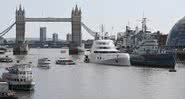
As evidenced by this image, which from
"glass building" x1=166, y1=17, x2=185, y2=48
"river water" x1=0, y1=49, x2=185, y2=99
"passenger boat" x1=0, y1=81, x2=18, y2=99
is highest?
"glass building" x1=166, y1=17, x2=185, y2=48

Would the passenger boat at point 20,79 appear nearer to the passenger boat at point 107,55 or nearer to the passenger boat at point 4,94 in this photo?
the passenger boat at point 4,94

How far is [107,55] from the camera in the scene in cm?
12594

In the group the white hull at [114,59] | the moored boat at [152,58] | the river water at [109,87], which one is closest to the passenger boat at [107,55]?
the white hull at [114,59]

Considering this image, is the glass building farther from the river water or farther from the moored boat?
the river water

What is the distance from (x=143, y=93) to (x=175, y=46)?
432 feet

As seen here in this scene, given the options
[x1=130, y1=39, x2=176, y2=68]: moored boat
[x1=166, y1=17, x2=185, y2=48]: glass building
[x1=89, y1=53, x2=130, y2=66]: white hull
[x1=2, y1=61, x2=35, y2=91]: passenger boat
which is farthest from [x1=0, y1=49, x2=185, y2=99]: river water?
[x1=166, y1=17, x2=185, y2=48]: glass building

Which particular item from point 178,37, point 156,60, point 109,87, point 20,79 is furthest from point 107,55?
point 178,37

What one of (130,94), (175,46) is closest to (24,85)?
(130,94)

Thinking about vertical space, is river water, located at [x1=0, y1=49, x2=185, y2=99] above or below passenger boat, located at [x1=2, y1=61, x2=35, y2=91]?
below

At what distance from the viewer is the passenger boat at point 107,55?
12275 centimetres

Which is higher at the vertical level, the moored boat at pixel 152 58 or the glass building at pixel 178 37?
the glass building at pixel 178 37

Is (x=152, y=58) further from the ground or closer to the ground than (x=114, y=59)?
further from the ground

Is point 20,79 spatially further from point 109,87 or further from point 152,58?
point 152,58

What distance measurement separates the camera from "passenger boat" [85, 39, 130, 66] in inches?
4833
